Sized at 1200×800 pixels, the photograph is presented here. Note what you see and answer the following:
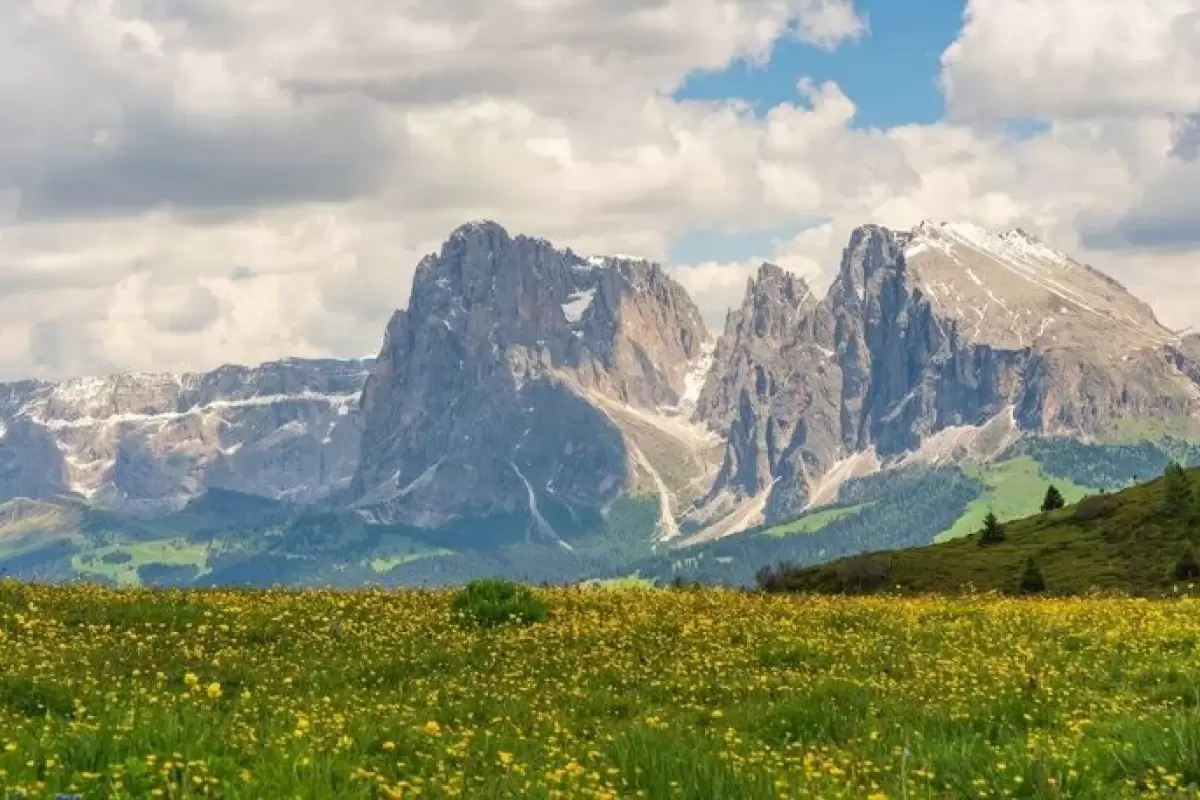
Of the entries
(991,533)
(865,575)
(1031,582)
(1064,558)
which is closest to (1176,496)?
(1064,558)

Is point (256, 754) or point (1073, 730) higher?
point (256, 754)

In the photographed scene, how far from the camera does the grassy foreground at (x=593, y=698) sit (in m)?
10.9

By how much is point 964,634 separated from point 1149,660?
512cm

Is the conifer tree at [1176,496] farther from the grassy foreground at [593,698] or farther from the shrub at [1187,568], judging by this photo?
the grassy foreground at [593,698]

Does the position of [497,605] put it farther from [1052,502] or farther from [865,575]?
[1052,502]

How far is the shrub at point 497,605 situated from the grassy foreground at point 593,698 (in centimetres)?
61

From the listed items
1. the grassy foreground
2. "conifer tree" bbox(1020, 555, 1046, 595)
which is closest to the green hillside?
"conifer tree" bbox(1020, 555, 1046, 595)

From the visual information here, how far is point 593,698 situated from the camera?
18422 mm

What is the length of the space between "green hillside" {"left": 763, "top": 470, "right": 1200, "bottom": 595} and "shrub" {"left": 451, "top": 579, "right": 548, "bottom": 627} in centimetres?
2854

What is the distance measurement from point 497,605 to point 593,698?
1002 cm

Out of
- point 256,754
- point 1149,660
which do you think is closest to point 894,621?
point 1149,660

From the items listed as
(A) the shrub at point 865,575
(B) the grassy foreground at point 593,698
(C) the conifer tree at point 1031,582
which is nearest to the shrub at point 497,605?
(B) the grassy foreground at point 593,698

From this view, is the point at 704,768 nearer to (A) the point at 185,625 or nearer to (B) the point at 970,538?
(A) the point at 185,625

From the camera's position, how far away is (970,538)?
9162 cm
